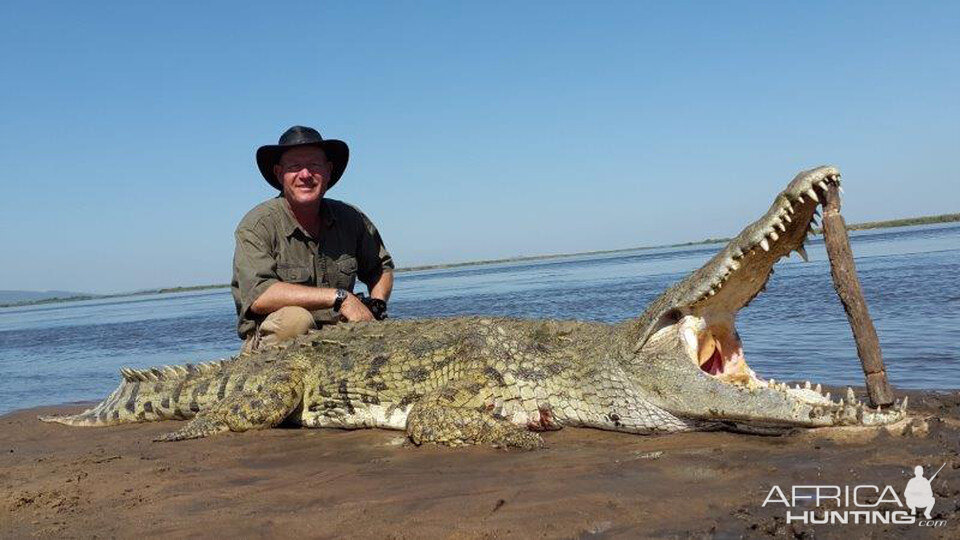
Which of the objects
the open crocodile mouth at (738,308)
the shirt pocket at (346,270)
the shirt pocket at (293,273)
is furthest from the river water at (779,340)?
the shirt pocket at (293,273)

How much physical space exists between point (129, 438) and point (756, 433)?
4.92 m

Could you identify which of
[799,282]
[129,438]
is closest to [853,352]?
[129,438]

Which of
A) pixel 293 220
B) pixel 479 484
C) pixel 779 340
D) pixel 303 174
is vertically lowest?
pixel 779 340

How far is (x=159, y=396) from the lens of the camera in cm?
672

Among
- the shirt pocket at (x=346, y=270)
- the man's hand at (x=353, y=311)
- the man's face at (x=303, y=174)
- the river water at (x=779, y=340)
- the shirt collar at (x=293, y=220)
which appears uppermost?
the man's face at (x=303, y=174)

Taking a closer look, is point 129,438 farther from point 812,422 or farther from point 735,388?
point 812,422

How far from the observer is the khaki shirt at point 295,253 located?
22.6ft

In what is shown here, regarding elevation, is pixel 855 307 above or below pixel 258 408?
above

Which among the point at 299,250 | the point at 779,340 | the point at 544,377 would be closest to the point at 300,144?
the point at 299,250

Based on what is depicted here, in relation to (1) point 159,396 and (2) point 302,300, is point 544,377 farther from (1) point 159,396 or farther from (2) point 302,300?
(1) point 159,396

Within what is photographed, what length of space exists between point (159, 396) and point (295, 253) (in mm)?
1826

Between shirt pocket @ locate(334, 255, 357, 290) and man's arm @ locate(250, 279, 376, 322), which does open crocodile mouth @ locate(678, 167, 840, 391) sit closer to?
man's arm @ locate(250, 279, 376, 322)

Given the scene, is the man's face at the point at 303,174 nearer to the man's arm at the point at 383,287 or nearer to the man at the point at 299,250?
the man at the point at 299,250

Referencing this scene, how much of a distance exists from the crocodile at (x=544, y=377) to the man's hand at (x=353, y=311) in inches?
21.5
